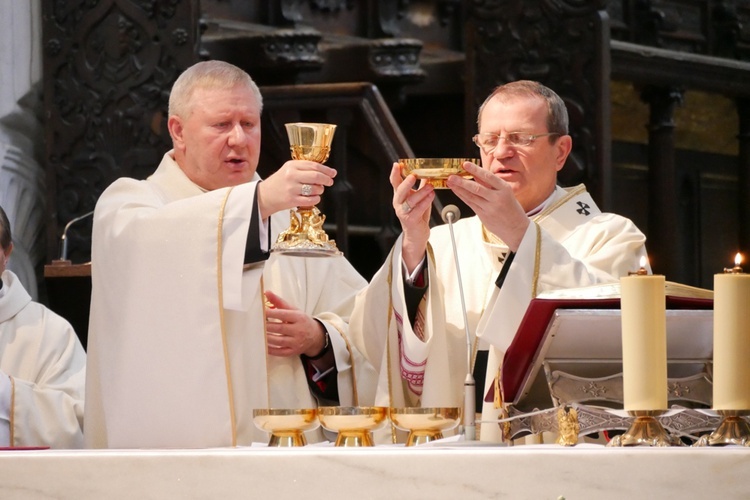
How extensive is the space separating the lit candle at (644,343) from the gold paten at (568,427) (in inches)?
7.6

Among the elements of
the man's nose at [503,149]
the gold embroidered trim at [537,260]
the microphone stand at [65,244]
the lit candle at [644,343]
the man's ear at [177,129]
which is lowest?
the lit candle at [644,343]

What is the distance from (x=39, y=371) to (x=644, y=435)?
333 centimetres

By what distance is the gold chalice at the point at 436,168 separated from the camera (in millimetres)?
3828

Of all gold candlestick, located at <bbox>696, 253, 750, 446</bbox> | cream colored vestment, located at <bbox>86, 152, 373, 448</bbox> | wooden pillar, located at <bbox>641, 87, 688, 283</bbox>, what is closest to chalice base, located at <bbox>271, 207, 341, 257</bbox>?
cream colored vestment, located at <bbox>86, 152, 373, 448</bbox>

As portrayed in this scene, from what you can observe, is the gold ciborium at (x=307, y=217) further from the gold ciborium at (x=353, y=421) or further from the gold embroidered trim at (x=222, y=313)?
the gold ciborium at (x=353, y=421)

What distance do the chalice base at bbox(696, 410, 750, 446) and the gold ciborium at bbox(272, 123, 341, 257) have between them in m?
1.32

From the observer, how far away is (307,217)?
3928 mm

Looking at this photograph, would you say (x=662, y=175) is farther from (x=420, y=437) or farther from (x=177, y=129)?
(x=420, y=437)

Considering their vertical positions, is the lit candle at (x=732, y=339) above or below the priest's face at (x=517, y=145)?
below

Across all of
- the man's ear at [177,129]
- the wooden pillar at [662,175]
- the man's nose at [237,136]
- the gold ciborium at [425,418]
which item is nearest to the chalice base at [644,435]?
the gold ciborium at [425,418]

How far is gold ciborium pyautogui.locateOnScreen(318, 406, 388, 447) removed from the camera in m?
3.22

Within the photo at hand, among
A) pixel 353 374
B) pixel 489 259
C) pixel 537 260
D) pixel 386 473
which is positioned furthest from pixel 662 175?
pixel 386 473

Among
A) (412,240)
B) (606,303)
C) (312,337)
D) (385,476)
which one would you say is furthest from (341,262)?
(385,476)

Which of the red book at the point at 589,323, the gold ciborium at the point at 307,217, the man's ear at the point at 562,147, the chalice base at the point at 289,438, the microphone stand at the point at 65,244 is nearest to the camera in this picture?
the red book at the point at 589,323
